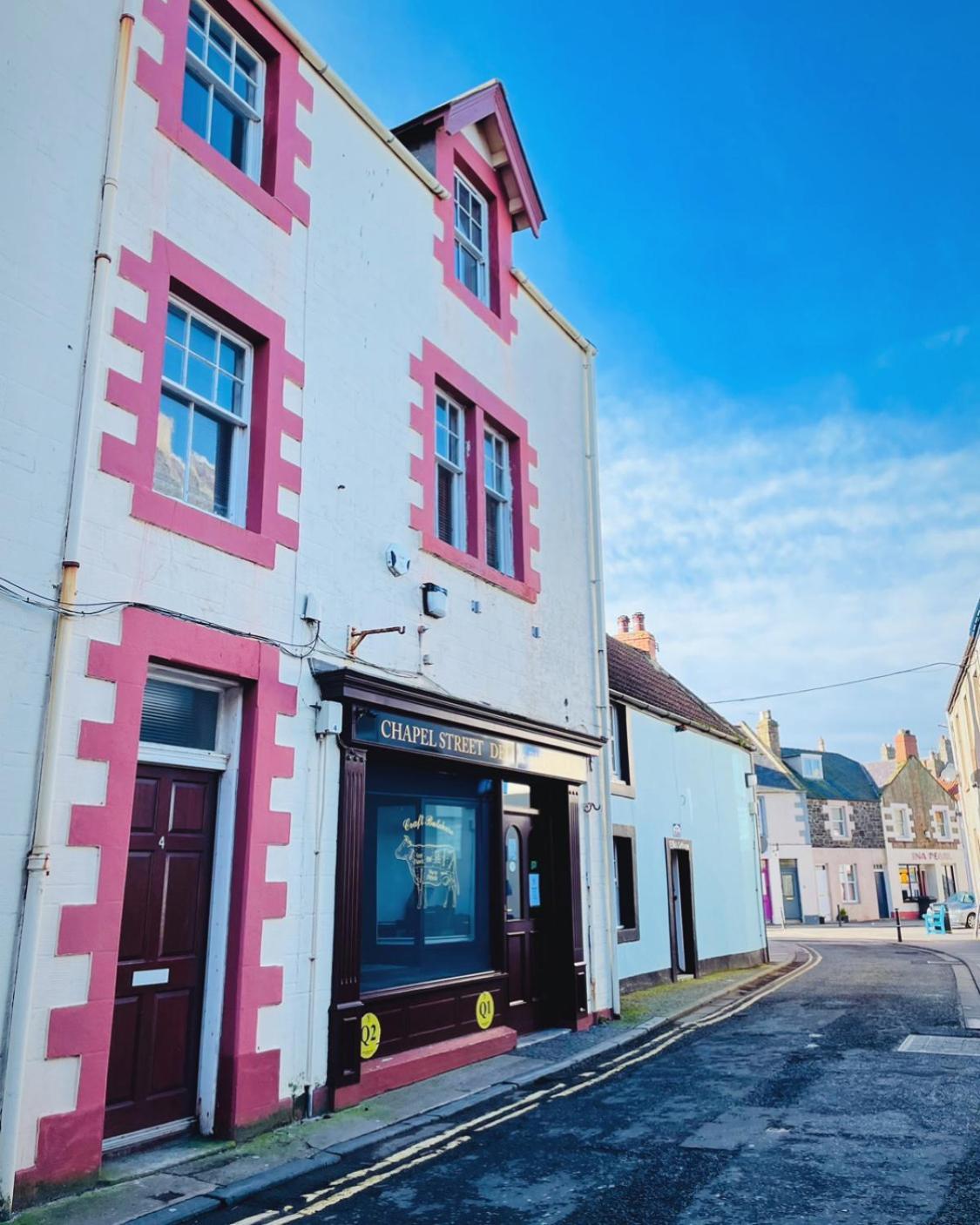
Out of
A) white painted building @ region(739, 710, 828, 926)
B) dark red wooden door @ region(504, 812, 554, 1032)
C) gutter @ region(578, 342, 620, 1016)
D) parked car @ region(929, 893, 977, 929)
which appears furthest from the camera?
white painted building @ region(739, 710, 828, 926)

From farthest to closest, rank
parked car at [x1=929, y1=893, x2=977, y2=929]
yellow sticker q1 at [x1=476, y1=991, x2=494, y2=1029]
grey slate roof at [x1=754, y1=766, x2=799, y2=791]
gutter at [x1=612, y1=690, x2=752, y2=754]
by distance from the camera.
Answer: grey slate roof at [x1=754, y1=766, x2=799, y2=791] < parked car at [x1=929, y1=893, x2=977, y2=929] < gutter at [x1=612, y1=690, x2=752, y2=754] < yellow sticker q1 at [x1=476, y1=991, x2=494, y2=1029]

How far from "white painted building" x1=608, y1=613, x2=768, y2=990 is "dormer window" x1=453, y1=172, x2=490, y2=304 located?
727 cm

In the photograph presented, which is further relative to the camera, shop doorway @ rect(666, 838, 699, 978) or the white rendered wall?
shop doorway @ rect(666, 838, 699, 978)

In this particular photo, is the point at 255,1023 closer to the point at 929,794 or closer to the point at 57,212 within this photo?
the point at 57,212

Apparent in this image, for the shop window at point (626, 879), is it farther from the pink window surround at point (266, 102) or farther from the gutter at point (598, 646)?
the pink window surround at point (266, 102)

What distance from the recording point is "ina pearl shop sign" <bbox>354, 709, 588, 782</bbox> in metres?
8.65

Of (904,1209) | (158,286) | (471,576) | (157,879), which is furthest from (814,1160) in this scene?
(158,286)

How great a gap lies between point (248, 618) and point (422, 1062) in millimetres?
4526

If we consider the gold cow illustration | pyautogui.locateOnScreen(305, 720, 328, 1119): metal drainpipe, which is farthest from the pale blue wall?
pyautogui.locateOnScreen(305, 720, 328, 1119): metal drainpipe

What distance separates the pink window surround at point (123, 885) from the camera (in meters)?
5.66

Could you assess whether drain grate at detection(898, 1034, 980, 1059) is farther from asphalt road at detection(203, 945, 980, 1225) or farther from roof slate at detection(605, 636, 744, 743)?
roof slate at detection(605, 636, 744, 743)

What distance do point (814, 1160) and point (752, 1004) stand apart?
8.67 m

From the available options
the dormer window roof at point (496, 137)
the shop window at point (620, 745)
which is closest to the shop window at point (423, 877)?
the shop window at point (620, 745)

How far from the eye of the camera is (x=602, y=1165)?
6.11m
